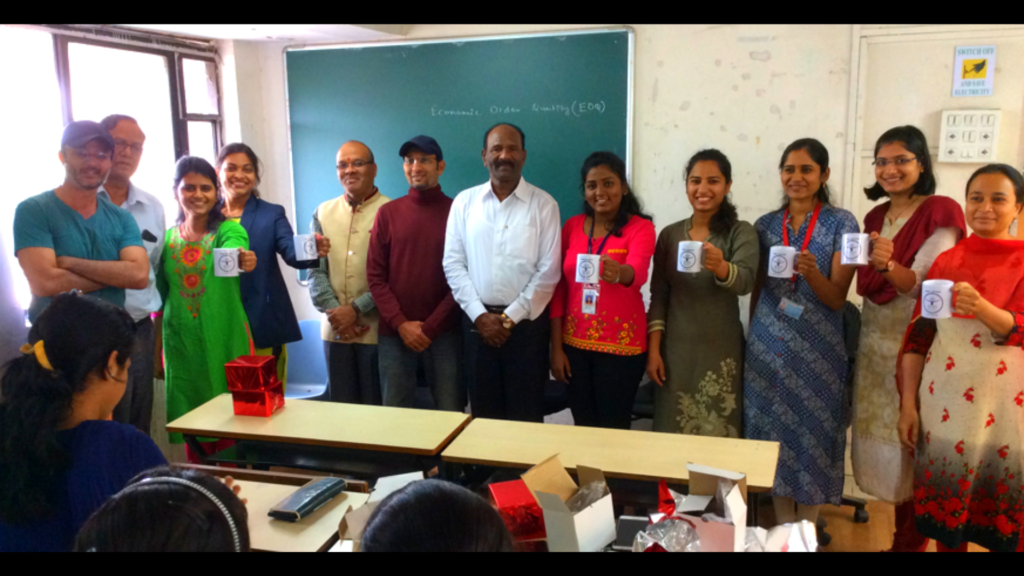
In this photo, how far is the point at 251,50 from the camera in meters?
4.10

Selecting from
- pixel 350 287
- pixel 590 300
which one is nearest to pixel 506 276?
pixel 590 300

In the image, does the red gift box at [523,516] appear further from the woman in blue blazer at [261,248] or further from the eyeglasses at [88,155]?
the eyeglasses at [88,155]

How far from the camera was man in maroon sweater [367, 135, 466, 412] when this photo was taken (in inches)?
120

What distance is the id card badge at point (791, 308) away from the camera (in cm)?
252

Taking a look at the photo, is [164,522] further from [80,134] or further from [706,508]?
[80,134]

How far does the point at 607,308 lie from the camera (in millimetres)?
2785

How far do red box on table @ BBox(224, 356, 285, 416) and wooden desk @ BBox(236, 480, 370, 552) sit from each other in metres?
0.54

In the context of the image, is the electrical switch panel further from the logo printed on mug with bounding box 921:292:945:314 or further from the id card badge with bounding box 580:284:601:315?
the id card badge with bounding box 580:284:601:315

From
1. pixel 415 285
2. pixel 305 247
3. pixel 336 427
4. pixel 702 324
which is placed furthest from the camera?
pixel 415 285

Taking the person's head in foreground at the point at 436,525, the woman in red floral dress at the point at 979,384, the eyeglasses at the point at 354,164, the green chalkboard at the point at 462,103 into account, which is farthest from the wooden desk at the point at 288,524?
the green chalkboard at the point at 462,103

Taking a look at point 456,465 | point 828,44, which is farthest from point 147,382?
point 828,44

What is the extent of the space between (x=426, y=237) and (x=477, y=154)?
0.99 m

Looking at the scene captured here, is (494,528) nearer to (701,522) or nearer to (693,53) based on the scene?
(701,522)

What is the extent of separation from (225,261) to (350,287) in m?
0.64
